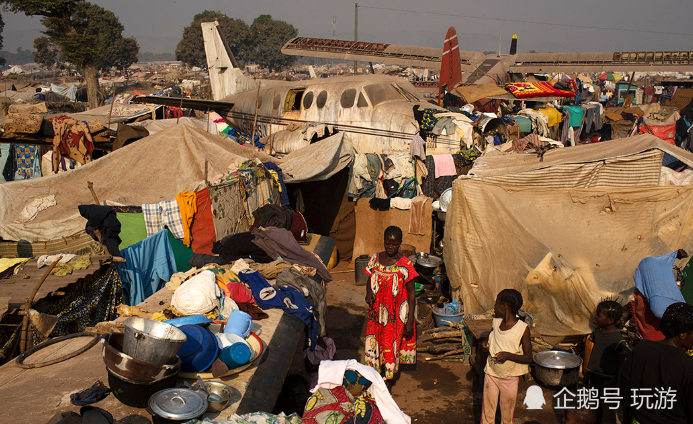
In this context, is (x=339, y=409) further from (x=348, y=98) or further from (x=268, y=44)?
(x=268, y=44)

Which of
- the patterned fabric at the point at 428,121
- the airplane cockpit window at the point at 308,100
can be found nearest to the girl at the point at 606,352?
the patterned fabric at the point at 428,121

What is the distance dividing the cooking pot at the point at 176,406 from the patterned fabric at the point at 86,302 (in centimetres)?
305

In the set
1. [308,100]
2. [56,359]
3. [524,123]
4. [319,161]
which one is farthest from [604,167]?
[308,100]

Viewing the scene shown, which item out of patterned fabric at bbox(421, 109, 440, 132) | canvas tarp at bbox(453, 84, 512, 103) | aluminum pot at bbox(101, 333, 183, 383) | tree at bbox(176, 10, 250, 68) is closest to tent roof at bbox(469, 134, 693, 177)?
patterned fabric at bbox(421, 109, 440, 132)

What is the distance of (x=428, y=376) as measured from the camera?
7.30m

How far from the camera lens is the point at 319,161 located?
37.3 ft

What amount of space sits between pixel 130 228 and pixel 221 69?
55.0 feet

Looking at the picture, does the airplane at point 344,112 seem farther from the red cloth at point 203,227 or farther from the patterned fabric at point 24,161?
the red cloth at point 203,227

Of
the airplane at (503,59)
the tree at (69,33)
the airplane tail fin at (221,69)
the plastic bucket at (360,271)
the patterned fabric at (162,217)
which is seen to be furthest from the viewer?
the tree at (69,33)

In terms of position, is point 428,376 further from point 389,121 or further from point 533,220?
point 389,121

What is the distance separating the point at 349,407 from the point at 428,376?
13.1 feet

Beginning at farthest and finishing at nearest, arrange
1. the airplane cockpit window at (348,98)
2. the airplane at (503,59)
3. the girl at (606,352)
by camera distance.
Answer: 1. the airplane at (503,59)
2. the airplane cockpit window at (348,98)
3. the girl at (606,352)

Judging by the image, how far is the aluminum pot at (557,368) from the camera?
255 inches

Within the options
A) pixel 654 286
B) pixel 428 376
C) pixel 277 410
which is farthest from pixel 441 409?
pixel 654 286
